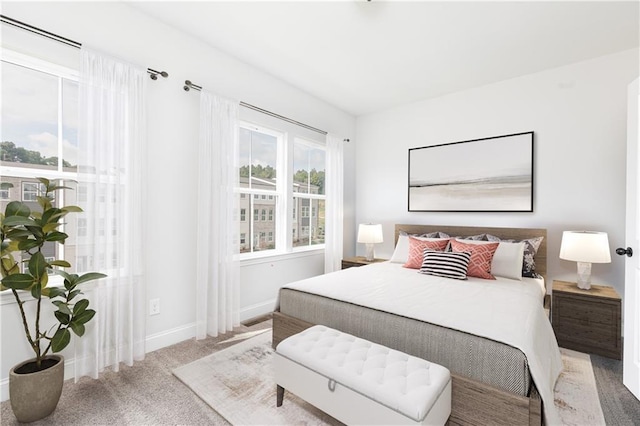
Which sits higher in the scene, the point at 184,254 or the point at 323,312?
the point at 184,254

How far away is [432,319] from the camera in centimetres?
174

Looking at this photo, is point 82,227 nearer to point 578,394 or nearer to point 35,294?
point 35,294

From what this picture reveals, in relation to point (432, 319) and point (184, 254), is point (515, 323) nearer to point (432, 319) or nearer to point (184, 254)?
point (432, 319)

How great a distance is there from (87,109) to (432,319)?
264cm

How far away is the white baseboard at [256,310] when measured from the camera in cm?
319

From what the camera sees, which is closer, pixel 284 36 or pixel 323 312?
pixel 323 312

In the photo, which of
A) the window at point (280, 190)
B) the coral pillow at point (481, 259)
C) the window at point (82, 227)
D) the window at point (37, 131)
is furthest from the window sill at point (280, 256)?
the coral pillow at point (481, 259)

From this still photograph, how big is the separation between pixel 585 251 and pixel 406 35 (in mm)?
Result: 2444

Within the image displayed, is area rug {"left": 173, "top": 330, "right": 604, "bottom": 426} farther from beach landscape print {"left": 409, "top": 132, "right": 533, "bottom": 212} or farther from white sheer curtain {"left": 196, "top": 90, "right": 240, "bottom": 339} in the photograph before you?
beach landscape print {"left": 409, "top": 132, "right": 533, "bottom": 212}

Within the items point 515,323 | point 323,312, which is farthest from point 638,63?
point 323,312

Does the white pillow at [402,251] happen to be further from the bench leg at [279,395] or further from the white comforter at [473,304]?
the bench leg at [279,395]

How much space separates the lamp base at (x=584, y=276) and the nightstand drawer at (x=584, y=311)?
19cm

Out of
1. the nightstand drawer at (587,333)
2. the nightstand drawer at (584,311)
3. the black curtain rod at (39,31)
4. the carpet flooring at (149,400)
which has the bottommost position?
the carpet flooring at (149,400)

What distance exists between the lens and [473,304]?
1992 mm
